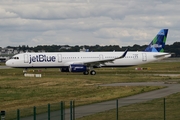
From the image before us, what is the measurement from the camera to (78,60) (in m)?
70.9

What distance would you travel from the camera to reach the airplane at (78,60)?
68.5m

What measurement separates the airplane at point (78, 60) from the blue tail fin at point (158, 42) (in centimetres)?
227

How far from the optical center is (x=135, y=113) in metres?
A: 25.9

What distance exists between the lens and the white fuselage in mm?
68625

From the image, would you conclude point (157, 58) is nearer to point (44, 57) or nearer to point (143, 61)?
point (143, 61)

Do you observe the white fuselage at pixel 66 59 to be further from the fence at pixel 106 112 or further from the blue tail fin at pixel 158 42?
the fence at pixel 106 112

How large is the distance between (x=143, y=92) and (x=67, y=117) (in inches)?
676

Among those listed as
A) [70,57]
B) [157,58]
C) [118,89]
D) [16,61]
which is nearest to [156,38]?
[157,58]

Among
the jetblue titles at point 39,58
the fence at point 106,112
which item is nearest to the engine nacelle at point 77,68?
the jetblue titles at point 39,58

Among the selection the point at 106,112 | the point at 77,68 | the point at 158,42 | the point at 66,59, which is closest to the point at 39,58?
the point at 66,59

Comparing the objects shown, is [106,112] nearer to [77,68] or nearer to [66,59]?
[77,68]

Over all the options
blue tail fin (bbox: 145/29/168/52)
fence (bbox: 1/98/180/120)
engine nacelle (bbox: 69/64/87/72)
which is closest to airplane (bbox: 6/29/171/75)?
engine nacelle (bbox: 69/64/87/72)

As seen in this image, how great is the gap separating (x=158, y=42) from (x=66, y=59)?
16677mm

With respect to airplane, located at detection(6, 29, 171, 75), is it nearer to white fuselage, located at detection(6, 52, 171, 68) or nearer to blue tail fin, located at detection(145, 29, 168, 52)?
white fuselage, located at detection(6, 52, 171, 68)
